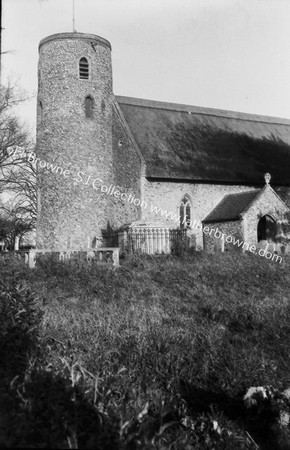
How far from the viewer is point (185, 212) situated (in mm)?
26422

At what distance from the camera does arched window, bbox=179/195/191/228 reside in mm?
26234

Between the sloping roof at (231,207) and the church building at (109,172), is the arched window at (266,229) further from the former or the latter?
the sloping roof at (231,207)

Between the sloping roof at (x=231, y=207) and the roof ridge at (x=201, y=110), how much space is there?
6.95 metres

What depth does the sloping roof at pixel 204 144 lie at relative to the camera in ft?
86.9

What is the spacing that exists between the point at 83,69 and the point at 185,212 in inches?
353

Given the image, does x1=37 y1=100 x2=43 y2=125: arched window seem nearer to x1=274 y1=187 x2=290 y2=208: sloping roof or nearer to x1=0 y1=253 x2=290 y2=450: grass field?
x1=0 y1=253 x2=290 y2=450: grass field

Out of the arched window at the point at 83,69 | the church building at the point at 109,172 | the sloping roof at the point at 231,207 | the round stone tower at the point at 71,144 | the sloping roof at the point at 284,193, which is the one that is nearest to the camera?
the sloping roof at the point at 231,207

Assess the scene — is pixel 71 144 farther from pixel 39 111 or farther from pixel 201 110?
pixel 201 110

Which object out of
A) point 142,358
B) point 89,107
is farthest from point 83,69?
point 142,358

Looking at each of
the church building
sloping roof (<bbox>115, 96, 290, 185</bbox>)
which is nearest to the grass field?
the church building

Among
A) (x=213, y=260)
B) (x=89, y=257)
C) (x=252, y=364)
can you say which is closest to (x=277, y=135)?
(x=213, y=260)

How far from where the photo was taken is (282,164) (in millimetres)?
30047

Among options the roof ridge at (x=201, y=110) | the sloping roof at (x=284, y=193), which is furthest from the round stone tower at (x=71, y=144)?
the sloping roof at (x=284, y=193)

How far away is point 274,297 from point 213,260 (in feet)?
13.3
